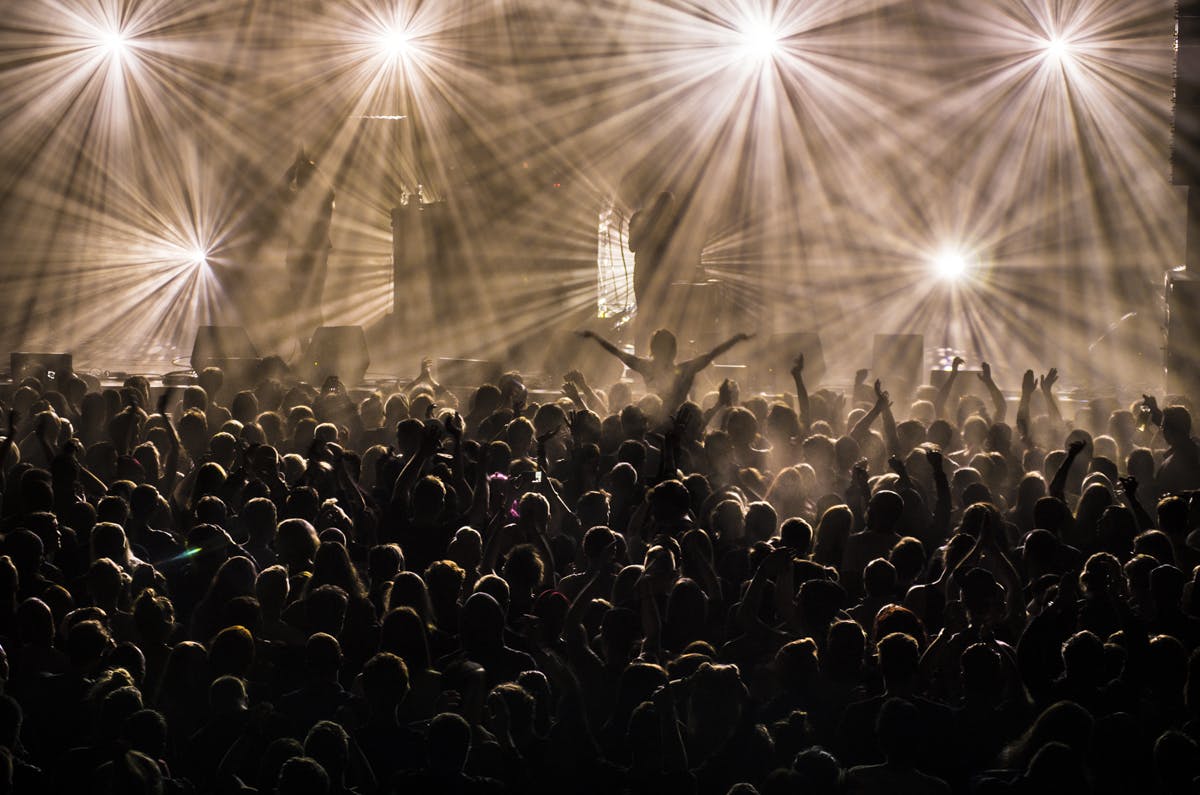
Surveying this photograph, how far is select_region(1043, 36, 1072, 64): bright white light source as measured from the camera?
15797mm

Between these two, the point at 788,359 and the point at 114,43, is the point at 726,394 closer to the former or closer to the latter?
the point at 788,359

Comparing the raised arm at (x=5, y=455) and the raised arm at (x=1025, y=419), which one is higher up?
the raised arm at (x=1025, y=419)

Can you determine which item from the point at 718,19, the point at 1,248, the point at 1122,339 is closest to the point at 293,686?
the point at 1122,339

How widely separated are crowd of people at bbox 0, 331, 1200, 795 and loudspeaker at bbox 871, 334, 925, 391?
454 centimetres

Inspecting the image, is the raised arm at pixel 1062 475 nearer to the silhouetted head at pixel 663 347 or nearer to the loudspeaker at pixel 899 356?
the silhouetted head at pixel 663 347

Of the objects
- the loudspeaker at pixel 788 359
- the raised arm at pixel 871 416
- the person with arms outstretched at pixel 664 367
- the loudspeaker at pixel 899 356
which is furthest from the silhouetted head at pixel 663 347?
the loudspeaker at pixel 899 356

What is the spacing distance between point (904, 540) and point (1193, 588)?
36.6 inches

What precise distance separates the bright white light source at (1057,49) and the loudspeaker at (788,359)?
7636 millimetres

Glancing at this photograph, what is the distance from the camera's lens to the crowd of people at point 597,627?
3057 mm

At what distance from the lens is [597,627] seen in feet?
12.3

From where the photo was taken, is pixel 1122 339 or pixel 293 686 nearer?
pixel 293 686

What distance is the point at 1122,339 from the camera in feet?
42.9

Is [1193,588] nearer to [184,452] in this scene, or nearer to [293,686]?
[293,686]

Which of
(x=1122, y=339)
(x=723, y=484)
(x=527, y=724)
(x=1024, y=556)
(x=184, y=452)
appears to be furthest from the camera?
(x=1122, y=339)
